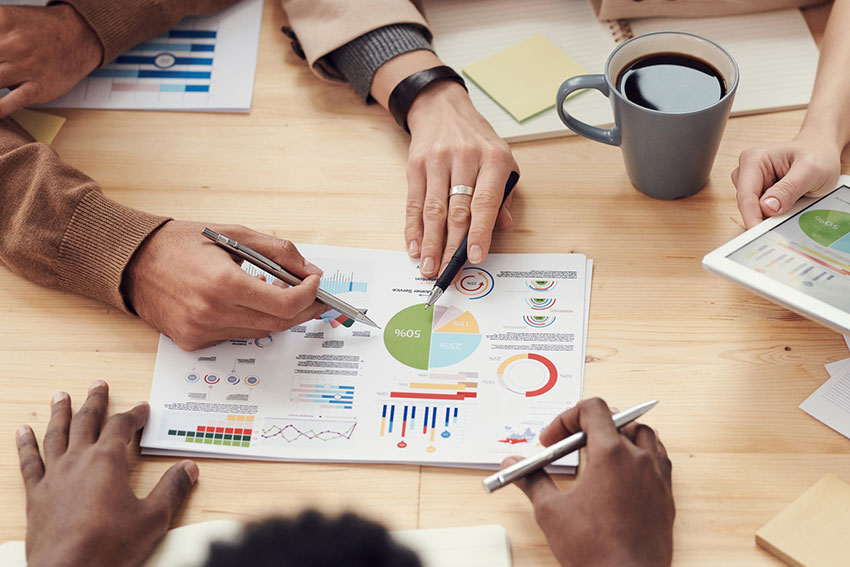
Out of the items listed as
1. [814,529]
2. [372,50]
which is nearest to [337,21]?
[372,50]

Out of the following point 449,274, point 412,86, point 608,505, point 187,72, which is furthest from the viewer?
point 187,72

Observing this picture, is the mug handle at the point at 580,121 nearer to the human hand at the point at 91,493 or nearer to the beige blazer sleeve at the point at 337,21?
the beige blazer sleeve at the point at 337,21

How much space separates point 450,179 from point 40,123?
22.9 inches

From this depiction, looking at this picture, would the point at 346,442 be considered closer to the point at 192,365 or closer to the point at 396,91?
the point at 192,365

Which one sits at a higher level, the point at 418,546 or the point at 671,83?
the point at 671,83

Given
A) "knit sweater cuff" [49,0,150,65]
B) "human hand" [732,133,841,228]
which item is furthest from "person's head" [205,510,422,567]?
"knit sweater cuff" [49,0,150,65]

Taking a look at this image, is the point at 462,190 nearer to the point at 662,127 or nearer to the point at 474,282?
the point at 474,282

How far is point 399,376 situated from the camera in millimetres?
826

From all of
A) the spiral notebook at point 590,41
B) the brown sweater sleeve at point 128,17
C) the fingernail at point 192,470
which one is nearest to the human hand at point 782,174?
the spiral notebook at point 590,41

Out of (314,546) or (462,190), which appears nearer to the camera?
(314,546)

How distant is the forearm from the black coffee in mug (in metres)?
0.14

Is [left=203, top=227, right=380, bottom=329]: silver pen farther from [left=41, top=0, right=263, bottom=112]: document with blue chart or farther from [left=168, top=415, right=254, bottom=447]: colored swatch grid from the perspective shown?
[left=41, top=0, right=263, bottom=112]: document with blue chart

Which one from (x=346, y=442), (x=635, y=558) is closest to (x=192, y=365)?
(x=346, y=442)

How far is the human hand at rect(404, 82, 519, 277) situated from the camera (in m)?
0.91
